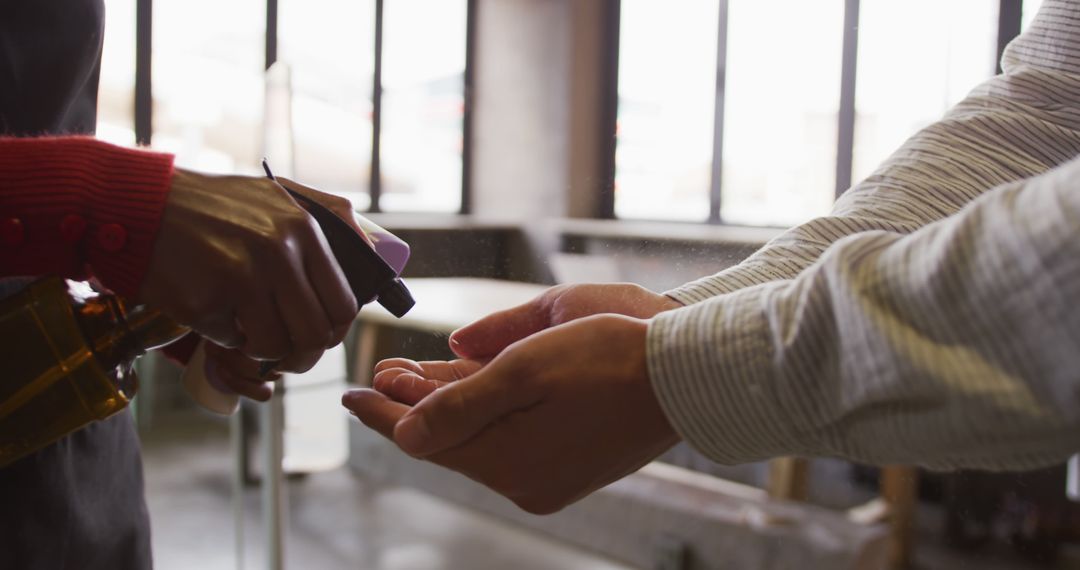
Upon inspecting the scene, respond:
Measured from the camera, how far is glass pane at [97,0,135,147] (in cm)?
66

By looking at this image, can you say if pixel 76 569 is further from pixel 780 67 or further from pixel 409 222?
pixel 780 67

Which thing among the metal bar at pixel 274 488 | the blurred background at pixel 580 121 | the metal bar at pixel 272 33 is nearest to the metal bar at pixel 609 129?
the blurred background at pixel 580 121

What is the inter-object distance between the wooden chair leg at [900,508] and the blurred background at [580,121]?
18 millimetres

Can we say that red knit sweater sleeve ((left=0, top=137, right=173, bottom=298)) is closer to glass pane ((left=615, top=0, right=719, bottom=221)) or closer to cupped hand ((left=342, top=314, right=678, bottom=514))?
cupped hand ((left=342, top=314, right=678, bottom=514))

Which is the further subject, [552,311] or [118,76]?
[118,76]

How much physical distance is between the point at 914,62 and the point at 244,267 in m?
0.44

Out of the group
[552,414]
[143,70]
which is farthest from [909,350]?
[143,70]

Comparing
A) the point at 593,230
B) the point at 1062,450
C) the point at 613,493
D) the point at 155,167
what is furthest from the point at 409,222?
the point at 613,493

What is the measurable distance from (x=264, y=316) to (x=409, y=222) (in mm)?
323

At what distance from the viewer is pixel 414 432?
39 cm

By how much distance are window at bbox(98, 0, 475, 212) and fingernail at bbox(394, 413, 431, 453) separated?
1.29 feet

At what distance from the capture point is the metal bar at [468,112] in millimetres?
755

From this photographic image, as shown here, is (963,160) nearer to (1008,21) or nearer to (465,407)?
(1008,21)

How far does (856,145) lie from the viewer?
0.55m
